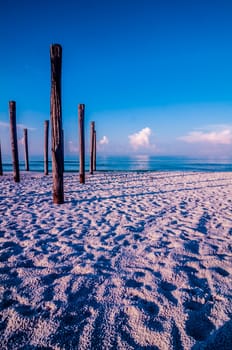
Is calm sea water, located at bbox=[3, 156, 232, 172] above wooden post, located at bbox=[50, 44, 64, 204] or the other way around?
the other way around

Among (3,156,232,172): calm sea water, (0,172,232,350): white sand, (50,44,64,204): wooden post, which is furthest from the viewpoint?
(3,156,232,172): calm sea water

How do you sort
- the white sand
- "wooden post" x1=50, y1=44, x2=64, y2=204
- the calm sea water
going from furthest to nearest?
the calm sea water < "wooden post" x1=50, y1=44, x2=64, y2=204 < the white sand

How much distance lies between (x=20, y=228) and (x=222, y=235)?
13.4 feet

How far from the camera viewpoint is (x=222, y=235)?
402 centimetres

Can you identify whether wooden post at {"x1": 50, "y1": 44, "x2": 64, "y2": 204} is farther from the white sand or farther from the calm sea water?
the calm sea water

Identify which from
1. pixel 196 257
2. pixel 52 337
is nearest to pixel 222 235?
pixel 196 257

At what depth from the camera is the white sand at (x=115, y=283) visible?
69.2 inches

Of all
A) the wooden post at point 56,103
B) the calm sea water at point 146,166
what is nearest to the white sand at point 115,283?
the wooden post at point 56,103

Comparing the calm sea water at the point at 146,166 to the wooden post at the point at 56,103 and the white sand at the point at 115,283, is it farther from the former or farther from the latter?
the white sand at the point at 115,283

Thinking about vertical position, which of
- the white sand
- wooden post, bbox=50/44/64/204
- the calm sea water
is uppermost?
wooden post, bbox=50/44/64/204

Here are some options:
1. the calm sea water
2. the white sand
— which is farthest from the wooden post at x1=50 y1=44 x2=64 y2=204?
the calm sea water

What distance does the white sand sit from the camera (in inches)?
69.2

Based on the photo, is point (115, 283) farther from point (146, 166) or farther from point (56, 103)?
point (146, 166)

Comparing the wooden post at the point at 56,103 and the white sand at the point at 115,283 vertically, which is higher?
the wooden post at the point at 56,103
